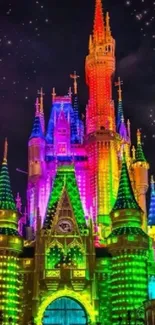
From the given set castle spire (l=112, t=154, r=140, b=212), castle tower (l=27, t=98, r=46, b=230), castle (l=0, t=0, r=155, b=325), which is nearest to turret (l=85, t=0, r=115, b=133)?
castle tower (l=27, t=98, r=46, b=230)

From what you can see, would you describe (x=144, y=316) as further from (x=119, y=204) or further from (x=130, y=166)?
(x=130, y=166)

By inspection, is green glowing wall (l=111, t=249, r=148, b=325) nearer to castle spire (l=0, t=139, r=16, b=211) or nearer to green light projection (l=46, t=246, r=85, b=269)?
green light projection (l=46, t=246, r=85, b=269)

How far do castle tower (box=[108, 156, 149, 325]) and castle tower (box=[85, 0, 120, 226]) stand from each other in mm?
8848

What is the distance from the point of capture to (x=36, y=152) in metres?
68.8

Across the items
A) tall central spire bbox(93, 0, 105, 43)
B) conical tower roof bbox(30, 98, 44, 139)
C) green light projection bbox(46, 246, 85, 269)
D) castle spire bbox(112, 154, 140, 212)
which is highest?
tall central spire bbox(93, 0, 105, 43)

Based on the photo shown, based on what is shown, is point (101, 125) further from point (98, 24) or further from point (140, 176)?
point (98, 24)

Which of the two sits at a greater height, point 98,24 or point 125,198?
point 98,24

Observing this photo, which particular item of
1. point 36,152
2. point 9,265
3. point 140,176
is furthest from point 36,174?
point 9,265

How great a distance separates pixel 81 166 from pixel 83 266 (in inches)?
732

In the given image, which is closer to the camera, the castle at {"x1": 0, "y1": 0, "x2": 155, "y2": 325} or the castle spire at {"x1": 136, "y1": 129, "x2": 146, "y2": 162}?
the castle at {"x1": 0, "y1": 0, "x2": 155, "y2": 325}

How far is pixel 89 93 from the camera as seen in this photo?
74.7 metres

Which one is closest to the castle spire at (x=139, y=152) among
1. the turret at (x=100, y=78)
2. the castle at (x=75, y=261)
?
the turret at (x=100, y=78)

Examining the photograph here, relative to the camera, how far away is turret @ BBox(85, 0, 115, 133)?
71.6 m

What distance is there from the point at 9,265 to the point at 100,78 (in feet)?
95.6
